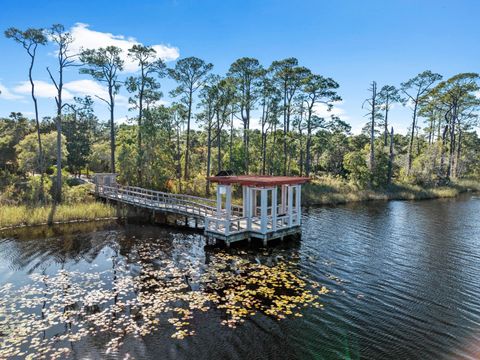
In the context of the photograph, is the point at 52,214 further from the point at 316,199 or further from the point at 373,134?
the point at 373,134

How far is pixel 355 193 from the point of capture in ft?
113

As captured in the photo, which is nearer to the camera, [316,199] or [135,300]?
[135,300]

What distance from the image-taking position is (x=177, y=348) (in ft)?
26.1

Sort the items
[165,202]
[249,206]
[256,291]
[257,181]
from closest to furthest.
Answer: [256,291]
[257,181]
[249,206]
[165,202]

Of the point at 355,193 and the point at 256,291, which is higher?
the point at 355,193

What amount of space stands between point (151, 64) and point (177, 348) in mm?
25710

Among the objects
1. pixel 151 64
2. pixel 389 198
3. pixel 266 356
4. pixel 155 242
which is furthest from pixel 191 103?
pixel 266 356

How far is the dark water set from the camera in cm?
812

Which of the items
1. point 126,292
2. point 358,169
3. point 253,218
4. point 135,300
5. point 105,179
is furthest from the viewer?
point 358,169

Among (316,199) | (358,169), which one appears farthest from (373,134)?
(316,199)

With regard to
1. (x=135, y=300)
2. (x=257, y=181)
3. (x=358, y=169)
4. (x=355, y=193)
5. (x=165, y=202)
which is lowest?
(x=135, y=300)

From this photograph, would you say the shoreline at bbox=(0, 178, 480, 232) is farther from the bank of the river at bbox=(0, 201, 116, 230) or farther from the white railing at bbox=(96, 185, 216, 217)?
the white railing at bbox=(96, 185, 216, 217)

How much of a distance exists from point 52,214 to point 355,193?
1077 inches

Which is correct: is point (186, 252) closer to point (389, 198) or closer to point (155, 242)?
point (155, 242)
